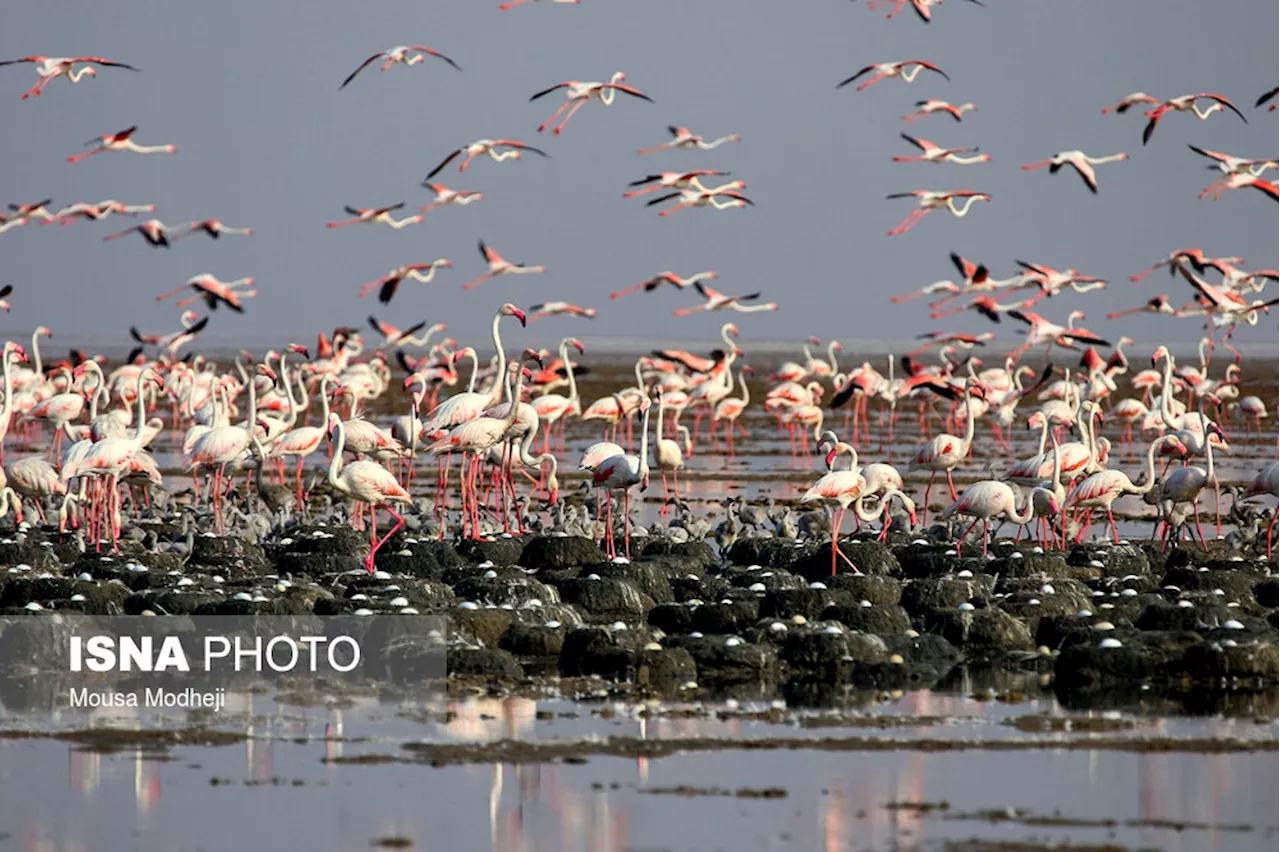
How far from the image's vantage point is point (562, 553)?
1634 cm

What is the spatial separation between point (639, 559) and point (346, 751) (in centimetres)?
624

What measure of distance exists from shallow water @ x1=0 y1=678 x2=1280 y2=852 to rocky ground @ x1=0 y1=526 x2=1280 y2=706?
0.98m

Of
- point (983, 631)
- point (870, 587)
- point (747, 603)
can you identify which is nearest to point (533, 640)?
point (747, 603)

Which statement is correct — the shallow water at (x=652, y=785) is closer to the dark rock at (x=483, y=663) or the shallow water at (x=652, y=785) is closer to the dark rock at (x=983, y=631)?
the dark rock at (x=483, y=663)

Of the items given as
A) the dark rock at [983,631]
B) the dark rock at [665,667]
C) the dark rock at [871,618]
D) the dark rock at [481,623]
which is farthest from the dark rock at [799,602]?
the dark rock at [481,623]

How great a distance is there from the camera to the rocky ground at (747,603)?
1205 cm

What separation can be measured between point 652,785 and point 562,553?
7069mm

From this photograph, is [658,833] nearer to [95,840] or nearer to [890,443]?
[95,840]

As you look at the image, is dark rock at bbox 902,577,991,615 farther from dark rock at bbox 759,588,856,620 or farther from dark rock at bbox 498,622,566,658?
dark rock at bbox 498,622,566,658

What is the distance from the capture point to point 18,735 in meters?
10.3

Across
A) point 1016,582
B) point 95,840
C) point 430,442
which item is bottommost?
point 95,840

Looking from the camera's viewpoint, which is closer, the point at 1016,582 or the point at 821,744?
the point at 821,744

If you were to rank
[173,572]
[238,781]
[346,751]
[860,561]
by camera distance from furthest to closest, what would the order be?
1. [860,561]
2. [173,572]
3. [346,751]
4. [238,781]

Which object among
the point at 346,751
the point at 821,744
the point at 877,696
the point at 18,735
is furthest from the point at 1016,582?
the point at 18,735
